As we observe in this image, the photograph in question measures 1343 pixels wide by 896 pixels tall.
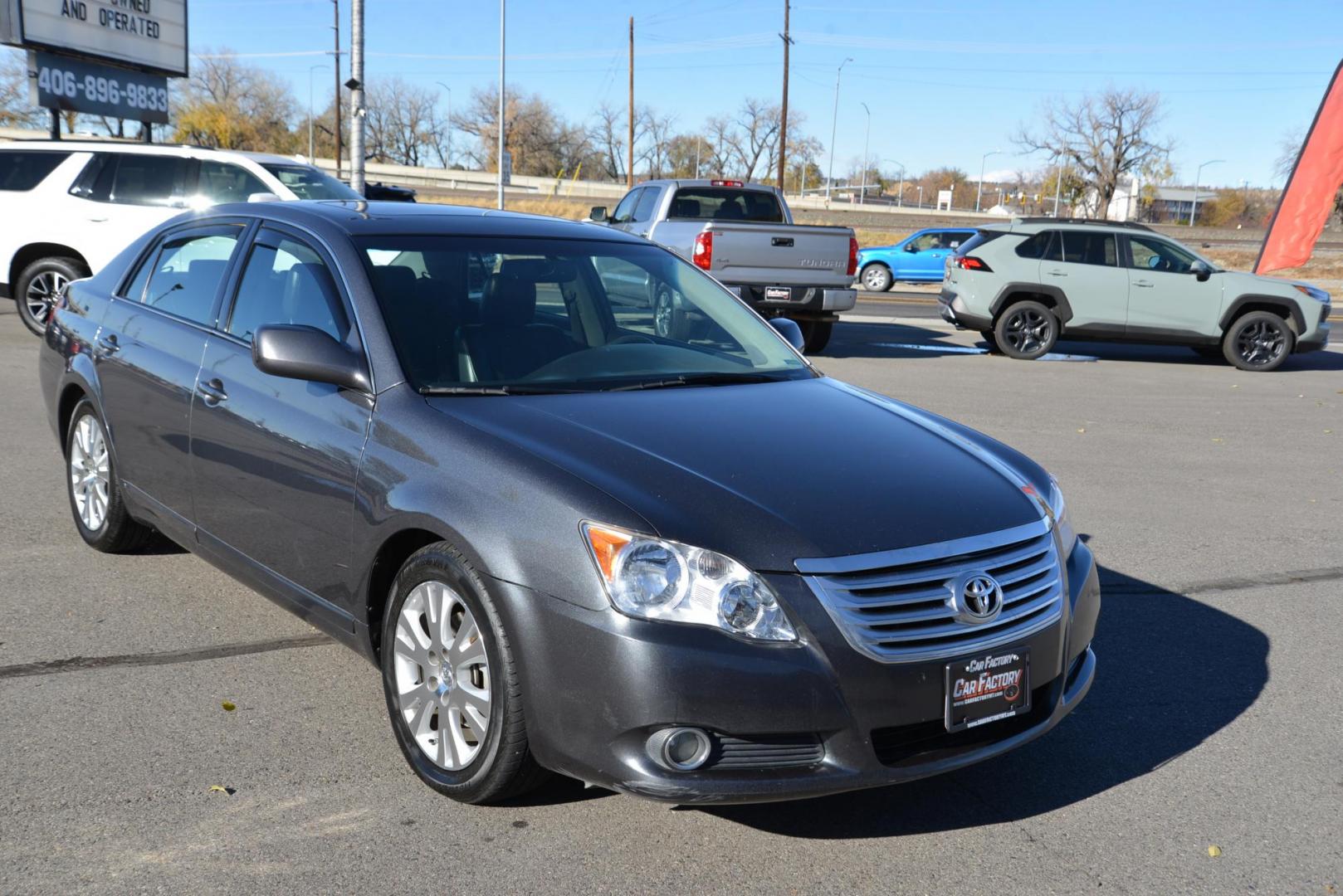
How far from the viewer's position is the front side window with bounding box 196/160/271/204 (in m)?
13.9

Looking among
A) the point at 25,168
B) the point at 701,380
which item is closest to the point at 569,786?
the point at 701,380

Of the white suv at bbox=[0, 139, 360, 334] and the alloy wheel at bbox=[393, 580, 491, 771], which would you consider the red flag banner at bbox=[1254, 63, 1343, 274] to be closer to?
the white suv at bbox=[0, 139, 360, 334]

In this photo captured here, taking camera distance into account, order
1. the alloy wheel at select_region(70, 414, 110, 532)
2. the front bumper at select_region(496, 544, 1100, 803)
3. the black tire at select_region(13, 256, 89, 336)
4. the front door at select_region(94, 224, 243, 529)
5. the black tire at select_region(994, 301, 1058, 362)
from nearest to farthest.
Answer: the front bumper at select_region(496, 544, 1100, 803), the front door at select_region(94, 224, 243, 529), the alloy wheel at select_region(70, 414, 110, 532), the black tire at select_region(13, 256, 89, 336), the black tire at select_region(994, 301, 1058, 362)

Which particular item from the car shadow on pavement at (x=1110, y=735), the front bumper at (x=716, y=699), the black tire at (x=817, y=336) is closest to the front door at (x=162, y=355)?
the front bumper at (x=716, y=699)

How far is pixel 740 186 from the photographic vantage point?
16.9 meters

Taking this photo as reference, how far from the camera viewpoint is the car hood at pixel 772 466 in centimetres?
329

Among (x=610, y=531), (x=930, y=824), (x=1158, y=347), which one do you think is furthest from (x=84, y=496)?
(x=1158, y=347)

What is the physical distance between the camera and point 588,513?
3258 mm

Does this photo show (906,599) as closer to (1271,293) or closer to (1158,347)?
(1271,293)

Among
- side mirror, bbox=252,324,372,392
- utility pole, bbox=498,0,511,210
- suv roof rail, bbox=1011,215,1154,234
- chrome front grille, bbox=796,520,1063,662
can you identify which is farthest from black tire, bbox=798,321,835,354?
utility pole, bbox=498,0,511,210

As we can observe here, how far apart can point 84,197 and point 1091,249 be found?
12164 millimetres

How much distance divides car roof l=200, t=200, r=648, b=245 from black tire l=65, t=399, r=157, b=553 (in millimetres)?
1188

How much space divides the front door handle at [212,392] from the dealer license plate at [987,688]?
9.07 feet

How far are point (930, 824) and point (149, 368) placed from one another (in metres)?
3.54
